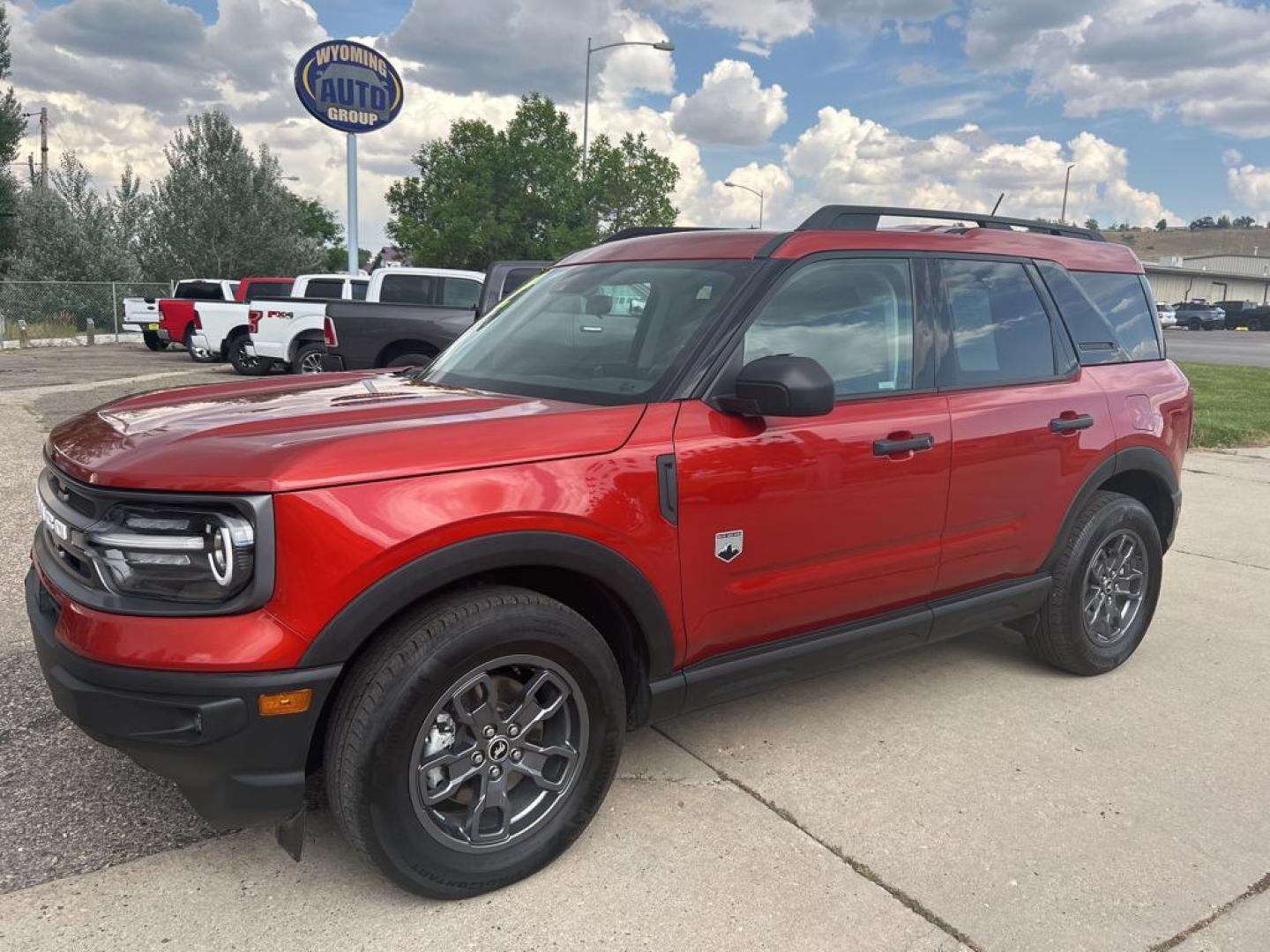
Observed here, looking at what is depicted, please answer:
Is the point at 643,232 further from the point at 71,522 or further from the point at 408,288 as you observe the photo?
the point at 408,288

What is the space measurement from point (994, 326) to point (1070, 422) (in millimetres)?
507

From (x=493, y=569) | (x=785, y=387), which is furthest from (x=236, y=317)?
(x=785, y=387)

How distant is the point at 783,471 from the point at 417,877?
1554mm

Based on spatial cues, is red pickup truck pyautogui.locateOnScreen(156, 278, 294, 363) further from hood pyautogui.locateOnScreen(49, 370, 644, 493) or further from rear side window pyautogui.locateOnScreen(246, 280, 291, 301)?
hood pyautogui.locateOnScreen(49, 370, 644, 493)

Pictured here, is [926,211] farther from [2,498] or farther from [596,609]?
[2,498]

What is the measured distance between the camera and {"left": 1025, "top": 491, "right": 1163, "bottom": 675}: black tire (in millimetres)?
4066

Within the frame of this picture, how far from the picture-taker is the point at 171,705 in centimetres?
221

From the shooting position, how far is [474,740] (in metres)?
2.59

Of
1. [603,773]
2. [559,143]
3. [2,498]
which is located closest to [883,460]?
[603,773]

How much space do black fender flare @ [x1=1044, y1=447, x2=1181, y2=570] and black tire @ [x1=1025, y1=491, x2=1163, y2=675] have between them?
63 millimetres

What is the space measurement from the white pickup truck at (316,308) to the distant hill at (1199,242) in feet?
416

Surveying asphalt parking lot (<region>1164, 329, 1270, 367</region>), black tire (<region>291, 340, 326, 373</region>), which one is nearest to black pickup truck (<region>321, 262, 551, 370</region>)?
black tire (<region>291, 340, 326, 373</region>)

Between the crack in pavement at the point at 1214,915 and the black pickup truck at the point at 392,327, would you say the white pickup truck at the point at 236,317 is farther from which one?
the crack in pavement at the point at 1214,915

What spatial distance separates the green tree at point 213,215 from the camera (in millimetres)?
33250
